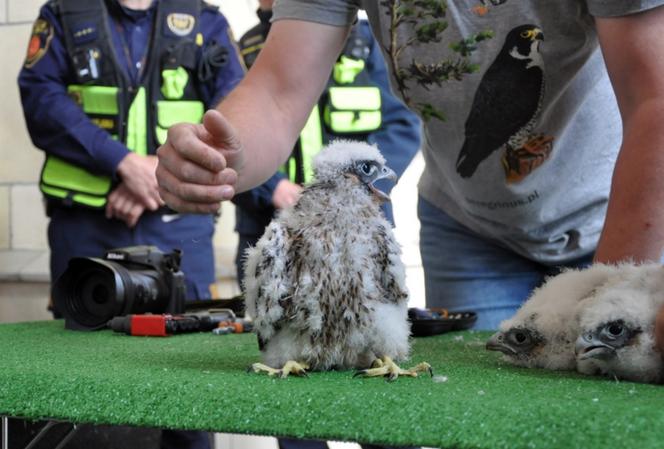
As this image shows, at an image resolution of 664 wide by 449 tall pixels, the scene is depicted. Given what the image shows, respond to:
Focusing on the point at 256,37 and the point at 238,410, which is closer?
the point at 238,410

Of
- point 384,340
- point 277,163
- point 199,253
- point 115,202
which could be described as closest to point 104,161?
point 115,202

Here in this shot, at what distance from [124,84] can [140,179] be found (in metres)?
0.33

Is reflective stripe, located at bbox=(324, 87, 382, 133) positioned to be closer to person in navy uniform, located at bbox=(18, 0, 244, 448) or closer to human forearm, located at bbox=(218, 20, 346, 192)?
person in navy uniform, located at bbox=(18, 0, 244, 448)

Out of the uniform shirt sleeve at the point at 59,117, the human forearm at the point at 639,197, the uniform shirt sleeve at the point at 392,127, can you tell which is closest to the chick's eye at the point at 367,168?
the human forearm at the point at 639,197

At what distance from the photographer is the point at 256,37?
9.98 ft

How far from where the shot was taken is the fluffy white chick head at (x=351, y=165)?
1.15m

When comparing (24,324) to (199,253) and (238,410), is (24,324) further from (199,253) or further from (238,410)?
(238,410)

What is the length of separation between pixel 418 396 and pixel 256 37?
231 cm

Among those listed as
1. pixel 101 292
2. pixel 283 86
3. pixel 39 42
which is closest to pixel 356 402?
pixel 283 86

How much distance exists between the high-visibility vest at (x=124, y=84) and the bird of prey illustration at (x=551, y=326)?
1.74 metres

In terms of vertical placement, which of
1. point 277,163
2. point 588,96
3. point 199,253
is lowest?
point 199,253

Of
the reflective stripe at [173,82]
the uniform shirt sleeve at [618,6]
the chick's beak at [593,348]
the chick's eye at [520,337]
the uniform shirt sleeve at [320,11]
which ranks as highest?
the uniform shirt sleeve at [320,11]

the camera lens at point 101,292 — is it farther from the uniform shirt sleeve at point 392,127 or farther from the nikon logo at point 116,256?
the uniform shirt sleeve at point 392,127

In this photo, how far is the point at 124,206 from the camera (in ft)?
8.54
